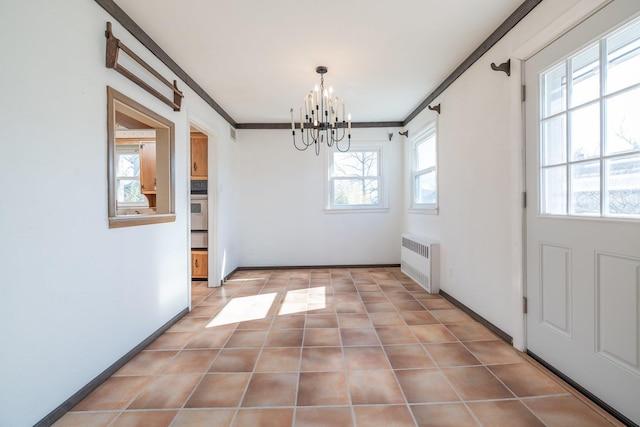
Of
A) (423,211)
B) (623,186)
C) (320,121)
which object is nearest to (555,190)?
(623,186)

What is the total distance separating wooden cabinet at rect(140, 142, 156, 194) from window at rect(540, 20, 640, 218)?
4.45 metres

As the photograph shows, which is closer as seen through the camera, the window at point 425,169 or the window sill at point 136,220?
the window sill at point 136,220

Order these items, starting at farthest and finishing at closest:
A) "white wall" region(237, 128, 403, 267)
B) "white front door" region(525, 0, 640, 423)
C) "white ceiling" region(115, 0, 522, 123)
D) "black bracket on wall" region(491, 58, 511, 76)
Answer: "white wall" region(237, 128, 403, 267) → "black bracket on wall" region(491, 58, 511, 76) → "white ceiling" region(115, 0, 522, 123) → "white front door" region(525, 0, 640, 423)

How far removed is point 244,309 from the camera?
11.2ft

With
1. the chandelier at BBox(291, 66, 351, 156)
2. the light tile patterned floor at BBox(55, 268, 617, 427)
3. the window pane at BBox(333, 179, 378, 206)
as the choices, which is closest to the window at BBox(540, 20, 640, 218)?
the light tile patterned floor at BBox(55, 268, 617, 427)

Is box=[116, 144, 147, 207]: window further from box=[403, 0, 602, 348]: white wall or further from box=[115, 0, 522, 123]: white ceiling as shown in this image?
box=[403, 0, 602, 348]: white wall

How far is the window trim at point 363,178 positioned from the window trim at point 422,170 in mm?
559

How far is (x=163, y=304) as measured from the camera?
112 inches

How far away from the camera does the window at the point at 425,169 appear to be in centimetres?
424

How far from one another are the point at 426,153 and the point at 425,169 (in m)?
0.25

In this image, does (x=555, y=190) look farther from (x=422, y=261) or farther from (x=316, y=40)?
(x=422, y=261)

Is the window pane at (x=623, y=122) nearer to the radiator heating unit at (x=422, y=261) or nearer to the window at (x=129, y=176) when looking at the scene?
the radiator heating unit at (x=422, y=261)

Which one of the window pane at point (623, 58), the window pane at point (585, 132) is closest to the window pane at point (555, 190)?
the window pane at point (585, 132)

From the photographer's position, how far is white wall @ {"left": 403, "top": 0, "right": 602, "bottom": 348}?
229cm
